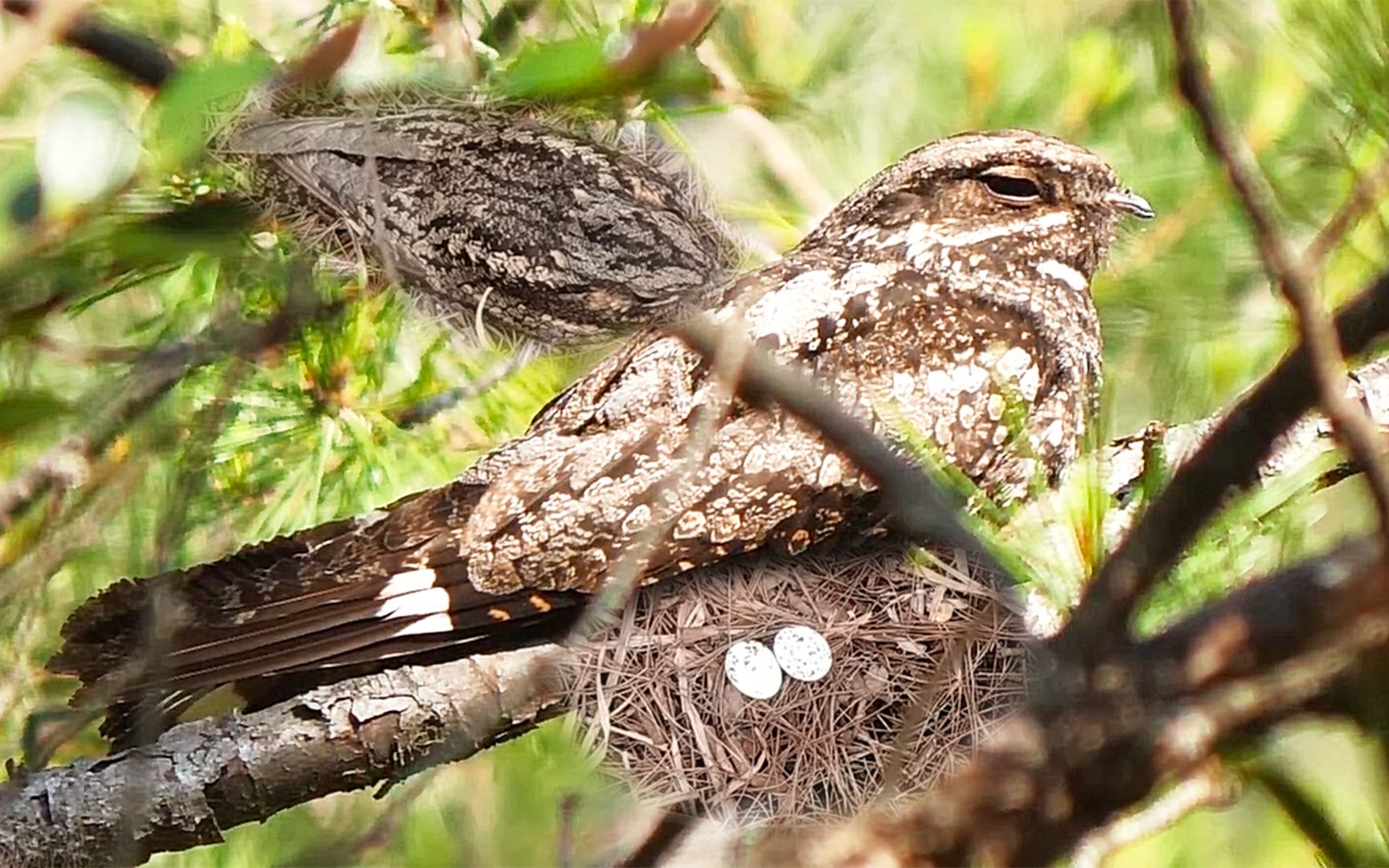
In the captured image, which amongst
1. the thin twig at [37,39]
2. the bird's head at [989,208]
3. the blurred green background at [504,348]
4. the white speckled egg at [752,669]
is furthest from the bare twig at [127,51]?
the white speckled egg at [752,669]

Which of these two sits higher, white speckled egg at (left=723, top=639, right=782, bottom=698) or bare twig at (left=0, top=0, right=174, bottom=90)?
bare twig at (left=0, top=0, right=174, bottom=90)

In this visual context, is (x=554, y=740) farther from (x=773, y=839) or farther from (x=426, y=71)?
(x=426, y=71)

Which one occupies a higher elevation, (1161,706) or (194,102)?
(194,102)

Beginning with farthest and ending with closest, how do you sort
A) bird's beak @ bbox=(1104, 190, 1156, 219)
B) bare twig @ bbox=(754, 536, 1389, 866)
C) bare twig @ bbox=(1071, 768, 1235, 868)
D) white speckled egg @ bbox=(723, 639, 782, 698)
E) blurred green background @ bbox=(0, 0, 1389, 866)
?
1. bird's beak @ bbox=(1104, 190, 1156, 219)
2. white speckled egg @ bbox=(723, 639, 782, 698)
3. blurred green background @ bbox=(0, 0, 1389, 866)
4. bare twig @ bbox=(1071, 768, 1235, 868)
5. bare twig @ bbox=(754, 536, 1389, 866)

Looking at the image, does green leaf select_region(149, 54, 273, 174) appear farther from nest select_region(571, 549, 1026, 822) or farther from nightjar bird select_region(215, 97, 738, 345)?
nest select_region(571, 549, 1026, 822)

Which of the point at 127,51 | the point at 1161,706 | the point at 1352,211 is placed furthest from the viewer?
the point at 127,51

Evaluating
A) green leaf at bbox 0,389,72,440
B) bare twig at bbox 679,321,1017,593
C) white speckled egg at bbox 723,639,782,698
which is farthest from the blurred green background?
bare twig at bbox 679,321,1017,593

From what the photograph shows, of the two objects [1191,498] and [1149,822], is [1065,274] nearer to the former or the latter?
[1149,822]

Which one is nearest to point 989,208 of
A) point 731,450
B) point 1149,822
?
point 731,450

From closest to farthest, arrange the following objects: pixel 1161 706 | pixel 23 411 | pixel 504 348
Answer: pixel 1161 706 < pixel 23 411 < pixel 504 348
